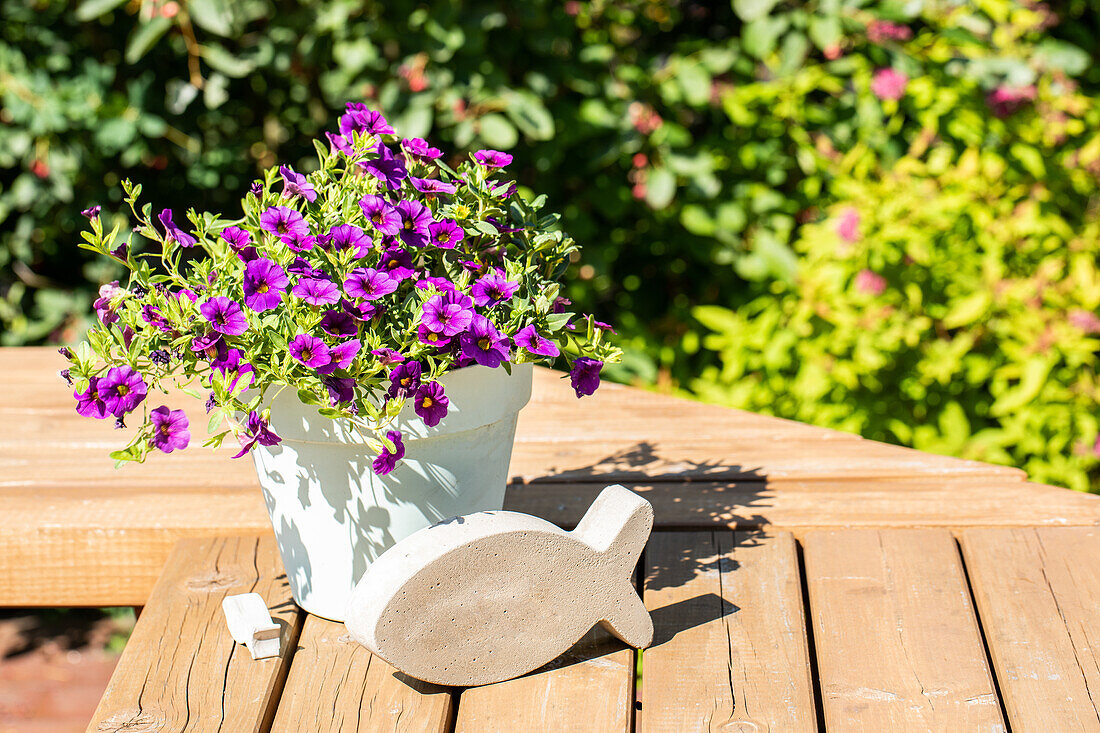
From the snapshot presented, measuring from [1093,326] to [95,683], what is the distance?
8.05 feet

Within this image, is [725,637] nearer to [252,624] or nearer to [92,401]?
[252,624]

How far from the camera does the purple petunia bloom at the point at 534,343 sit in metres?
0.87

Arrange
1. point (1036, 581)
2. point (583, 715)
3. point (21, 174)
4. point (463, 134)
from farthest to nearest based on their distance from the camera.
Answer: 1. point (21, 174)
2. point (463, 134)
3. point (1036, 581)
4. point (583, 715)

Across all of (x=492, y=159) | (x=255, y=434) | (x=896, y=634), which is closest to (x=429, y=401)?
(x=255, y=434)

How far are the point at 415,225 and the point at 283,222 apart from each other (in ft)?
0.36

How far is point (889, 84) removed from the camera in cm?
218

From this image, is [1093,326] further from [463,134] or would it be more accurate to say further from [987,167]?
[463,134]

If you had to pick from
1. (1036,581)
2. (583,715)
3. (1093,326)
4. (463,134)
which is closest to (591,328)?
(583,715)

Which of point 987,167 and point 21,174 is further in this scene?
point 21,174

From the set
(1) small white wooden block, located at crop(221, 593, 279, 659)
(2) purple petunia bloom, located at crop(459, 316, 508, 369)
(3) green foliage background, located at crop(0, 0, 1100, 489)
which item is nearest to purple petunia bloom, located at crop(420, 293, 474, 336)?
(2) purple petunia bloom, located at crop(459, 316, 508, 369)

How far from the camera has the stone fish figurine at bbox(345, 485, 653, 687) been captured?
85 cm

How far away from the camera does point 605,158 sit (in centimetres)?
219

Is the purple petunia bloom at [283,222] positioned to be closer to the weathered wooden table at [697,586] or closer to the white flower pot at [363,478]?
the white flower pot at [363,478]

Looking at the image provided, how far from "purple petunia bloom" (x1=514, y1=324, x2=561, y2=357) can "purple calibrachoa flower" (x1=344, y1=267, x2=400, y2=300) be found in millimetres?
113
